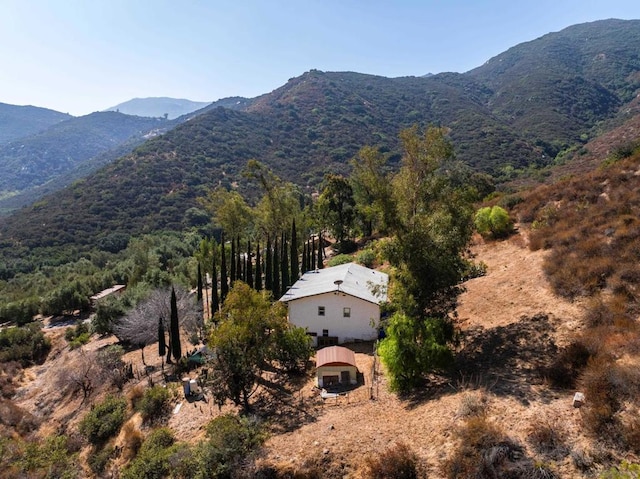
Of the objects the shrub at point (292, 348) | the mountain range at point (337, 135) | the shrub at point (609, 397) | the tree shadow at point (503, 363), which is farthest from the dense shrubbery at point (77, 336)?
the mountain range at point (337, 135)

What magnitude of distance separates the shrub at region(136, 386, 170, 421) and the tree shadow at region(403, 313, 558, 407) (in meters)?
13.3

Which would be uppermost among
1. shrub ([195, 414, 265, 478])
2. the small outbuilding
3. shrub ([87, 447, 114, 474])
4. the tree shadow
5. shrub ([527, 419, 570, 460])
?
shrub ([527, 419, 570, 460])

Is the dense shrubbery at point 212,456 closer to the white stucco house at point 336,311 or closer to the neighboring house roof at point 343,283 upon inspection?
the neighboring house roof at point 343,283

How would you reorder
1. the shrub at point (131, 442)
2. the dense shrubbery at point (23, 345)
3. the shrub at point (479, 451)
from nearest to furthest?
the shrub at point (479, 451) → the shrub at point (131, 442) → the dense shrubbery at point (23, 345)

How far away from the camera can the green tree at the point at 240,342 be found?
17.0m

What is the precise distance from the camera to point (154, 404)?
20031 millimetres

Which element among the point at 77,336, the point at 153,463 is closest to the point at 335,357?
the point at 153,463

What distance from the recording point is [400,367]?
1509 centimetres

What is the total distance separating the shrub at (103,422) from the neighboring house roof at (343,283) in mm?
11528

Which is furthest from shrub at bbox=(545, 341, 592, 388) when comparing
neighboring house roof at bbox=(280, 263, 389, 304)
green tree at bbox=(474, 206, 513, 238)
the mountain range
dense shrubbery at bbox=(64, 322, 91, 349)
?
the mountain range

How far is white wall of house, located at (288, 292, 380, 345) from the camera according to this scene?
83.8ft

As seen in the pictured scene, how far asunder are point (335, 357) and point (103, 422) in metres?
12.9

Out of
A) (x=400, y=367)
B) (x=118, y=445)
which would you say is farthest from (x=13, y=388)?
(x=400, y=367)

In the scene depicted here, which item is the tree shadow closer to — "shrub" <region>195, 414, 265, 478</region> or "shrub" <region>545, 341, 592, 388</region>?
"shrub" <region>545, 341, 592, 388</region>
